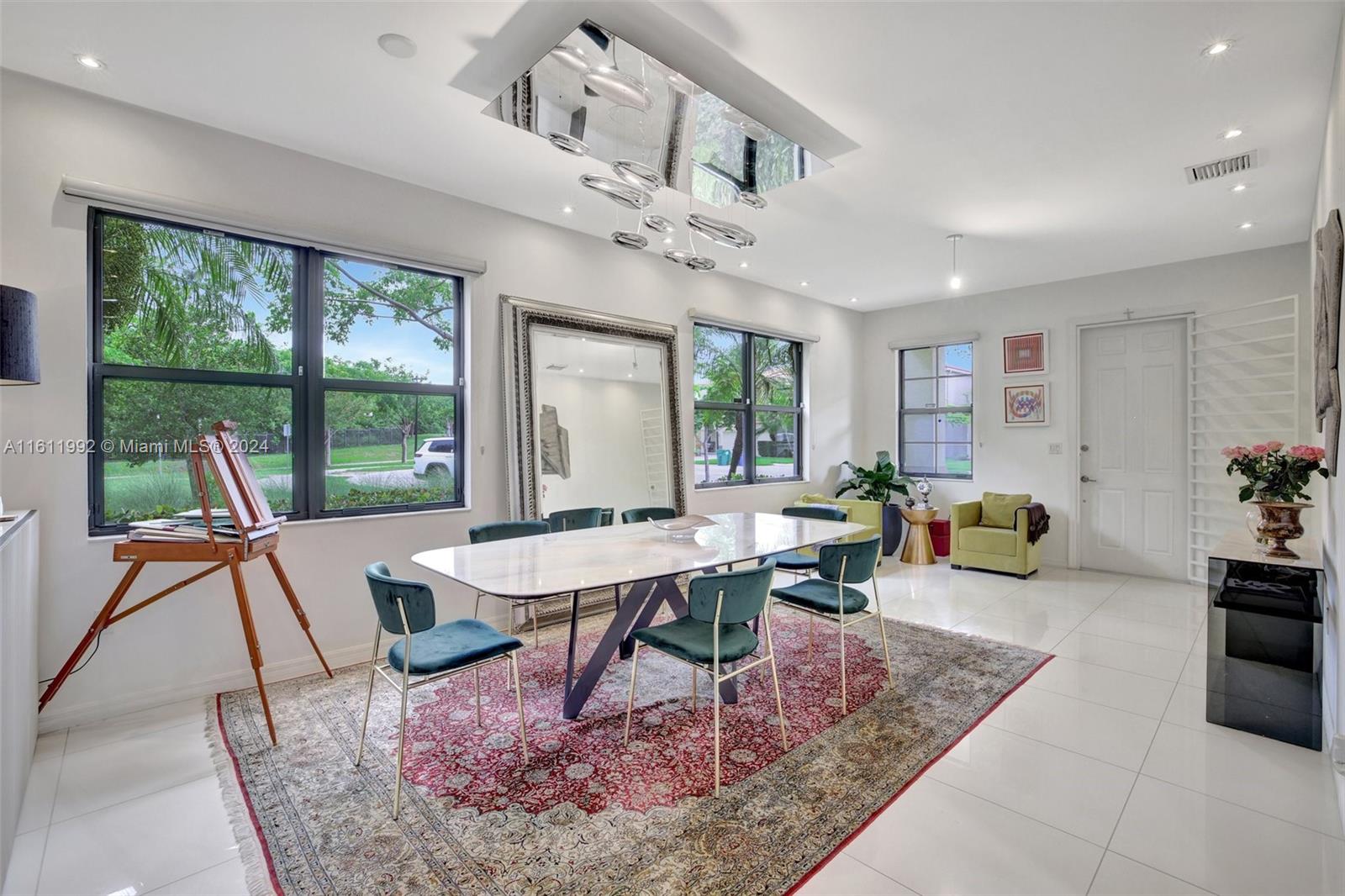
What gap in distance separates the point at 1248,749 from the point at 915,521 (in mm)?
3772

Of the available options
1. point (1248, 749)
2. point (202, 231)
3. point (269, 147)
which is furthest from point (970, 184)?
point (202, 231)

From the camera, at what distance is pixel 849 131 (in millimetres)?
3031

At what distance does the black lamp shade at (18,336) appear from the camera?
198 cm

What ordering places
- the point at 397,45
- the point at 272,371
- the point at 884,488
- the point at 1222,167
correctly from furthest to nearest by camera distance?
the point at 884,488
the point at 1222,167
the point at 272,371
the point at 397,45

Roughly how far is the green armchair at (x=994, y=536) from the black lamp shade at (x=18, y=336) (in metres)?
6.43

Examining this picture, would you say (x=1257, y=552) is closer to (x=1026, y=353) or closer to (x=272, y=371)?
(x=1026, y=353)

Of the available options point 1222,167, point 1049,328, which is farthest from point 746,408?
point 1222,167

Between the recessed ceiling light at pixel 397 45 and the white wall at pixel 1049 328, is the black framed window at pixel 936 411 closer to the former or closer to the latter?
the white wall at pixel 1049 328

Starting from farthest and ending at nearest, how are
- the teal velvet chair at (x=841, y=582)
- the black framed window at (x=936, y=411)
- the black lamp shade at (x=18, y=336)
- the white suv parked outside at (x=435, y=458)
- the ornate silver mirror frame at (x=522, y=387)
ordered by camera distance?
the black framed window at (x=936, y=411) → the ornate silver mirror frame at (x=522, y=387) → the white suv parked outside at (x=435, y=458) → the teal velvet chair at (x=841, y=582) → the black lamp shade at (x=18, y=336)

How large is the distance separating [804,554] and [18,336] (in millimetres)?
3998

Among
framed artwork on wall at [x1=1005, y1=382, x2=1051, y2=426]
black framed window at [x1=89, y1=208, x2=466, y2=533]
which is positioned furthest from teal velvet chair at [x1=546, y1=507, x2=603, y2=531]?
framed artwork on wall at [x1=1005, y1=382, x2=1051, y2=426]

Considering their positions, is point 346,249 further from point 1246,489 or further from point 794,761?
point 1246,489

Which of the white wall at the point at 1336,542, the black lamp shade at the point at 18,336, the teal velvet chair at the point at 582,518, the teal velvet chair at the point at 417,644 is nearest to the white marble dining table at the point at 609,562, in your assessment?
the teal velvet chair at the point at 417,644

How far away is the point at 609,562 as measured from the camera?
8.22ft
